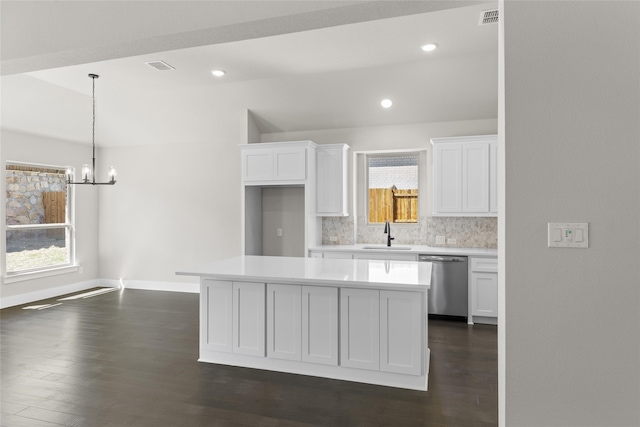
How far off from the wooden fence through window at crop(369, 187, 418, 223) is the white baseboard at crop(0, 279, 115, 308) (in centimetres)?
464

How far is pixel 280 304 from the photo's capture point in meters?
3.34

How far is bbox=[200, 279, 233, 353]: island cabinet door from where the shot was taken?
349cm

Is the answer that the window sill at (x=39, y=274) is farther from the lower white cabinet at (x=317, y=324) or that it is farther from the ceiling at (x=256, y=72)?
the lower white cabinet at (x=317, y=324)

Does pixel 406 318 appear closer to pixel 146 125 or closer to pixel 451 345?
pixel 451 345

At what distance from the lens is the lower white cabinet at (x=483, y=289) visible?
185 inches

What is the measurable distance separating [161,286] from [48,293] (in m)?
1.62

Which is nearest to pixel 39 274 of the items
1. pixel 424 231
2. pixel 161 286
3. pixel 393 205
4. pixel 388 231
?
pixel 161 286

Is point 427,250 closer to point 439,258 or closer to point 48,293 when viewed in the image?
point 439,258

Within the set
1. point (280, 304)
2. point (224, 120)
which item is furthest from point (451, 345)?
point (224, 120)

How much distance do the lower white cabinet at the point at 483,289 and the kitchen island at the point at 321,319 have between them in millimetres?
1471

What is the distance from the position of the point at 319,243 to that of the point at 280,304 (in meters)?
2.56

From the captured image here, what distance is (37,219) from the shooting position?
6.26m
